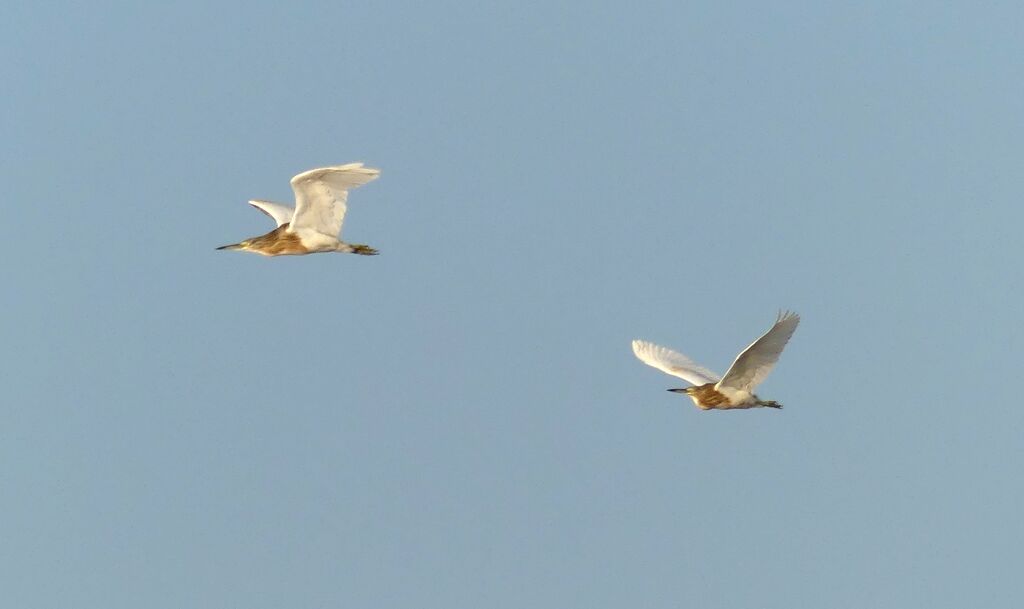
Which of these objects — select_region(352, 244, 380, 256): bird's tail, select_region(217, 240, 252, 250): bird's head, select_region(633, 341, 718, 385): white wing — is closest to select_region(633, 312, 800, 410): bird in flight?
select_region(633, 341, 718, 385): white wing

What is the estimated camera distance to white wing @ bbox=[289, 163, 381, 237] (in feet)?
132

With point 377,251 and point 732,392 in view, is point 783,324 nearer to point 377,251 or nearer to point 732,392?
point 732,392

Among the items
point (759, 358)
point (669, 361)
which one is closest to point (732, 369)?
point (759, 358)

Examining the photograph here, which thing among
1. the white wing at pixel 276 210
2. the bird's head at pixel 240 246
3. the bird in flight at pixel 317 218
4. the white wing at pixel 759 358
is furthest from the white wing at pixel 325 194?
the white wing at pixel 759 358

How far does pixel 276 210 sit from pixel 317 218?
5.60m

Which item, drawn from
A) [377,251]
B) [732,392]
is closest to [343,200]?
[377,251]


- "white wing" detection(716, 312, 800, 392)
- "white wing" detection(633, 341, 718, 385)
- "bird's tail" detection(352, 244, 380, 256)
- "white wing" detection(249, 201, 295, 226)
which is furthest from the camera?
"white wing" detection(633, 341, 718, 385)

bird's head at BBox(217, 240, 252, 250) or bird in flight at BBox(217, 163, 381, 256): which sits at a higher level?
bird in flight at BBox(217, 163, 381, 256)

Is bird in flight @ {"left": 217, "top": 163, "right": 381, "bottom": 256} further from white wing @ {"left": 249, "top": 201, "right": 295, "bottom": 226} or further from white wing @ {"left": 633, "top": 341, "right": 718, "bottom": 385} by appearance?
white wing @ {"left": 633, "top": 341, "right": 718, "bottom": 385}

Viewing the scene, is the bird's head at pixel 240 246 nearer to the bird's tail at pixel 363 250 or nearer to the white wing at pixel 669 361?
the bird's tail at pixel 363 250

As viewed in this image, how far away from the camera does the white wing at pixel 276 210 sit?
47156 mm

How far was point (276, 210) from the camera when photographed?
47.9 meters

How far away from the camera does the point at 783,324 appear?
3984 centimetres

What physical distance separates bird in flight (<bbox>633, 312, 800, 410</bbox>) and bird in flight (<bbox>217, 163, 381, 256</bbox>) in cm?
931
